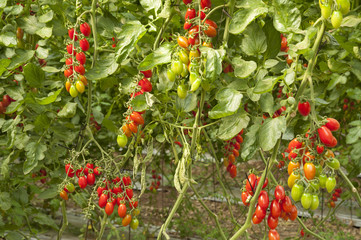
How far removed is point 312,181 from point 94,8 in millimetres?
694

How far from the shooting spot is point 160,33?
1.02m

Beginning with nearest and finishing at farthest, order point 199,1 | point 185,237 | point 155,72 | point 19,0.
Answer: point 199,1 < point 155,72 < point 19,0 < point 185,237

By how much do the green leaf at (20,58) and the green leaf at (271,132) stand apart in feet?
2.48

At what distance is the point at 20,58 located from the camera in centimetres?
125

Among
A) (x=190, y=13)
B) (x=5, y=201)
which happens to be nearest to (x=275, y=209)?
(x=190, y=13)

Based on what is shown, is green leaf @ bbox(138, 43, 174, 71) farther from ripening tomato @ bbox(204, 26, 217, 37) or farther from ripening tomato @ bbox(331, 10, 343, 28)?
ripening tomato @ bbox(331, 10, 343, 28)

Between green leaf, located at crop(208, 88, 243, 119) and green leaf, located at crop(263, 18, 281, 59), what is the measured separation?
5.2 inches

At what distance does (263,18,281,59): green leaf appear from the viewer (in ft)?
2.95

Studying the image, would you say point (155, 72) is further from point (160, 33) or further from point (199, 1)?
point (199, 1)

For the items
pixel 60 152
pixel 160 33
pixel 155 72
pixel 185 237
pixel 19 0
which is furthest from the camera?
pixel 185 237

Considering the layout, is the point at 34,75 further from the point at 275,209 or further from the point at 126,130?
the point at 275,209

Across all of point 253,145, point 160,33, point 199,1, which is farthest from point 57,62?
point 253,145

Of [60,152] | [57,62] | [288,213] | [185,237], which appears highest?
[57,62]

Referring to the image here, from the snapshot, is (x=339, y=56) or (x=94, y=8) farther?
(x=339, y=56)
